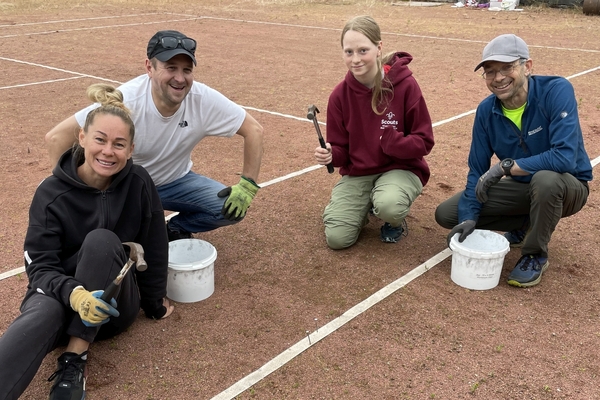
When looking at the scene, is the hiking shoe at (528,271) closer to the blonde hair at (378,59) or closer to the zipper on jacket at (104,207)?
the blonde hair at (378,59)

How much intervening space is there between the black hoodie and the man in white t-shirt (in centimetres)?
55

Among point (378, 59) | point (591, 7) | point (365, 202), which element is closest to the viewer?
point (378, 59)

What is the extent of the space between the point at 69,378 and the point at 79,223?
698 mm

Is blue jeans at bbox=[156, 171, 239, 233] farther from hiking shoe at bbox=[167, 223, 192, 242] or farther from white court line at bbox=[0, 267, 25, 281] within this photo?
white court line at bbox=[0, 267, 25, 281]

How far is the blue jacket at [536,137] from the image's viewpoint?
137 inches

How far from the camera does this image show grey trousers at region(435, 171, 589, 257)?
3.50 m

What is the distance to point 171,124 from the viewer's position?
368 cm

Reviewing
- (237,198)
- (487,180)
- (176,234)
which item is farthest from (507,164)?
(176,234)

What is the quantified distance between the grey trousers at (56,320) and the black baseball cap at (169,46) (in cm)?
112

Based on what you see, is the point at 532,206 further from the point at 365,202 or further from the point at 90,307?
the point at 90,307

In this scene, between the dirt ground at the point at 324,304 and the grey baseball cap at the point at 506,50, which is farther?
the grey baseball cap at the point at 506,50

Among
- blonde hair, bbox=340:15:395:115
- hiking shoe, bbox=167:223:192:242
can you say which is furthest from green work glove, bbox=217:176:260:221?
blonde hair, bbox=340:15:395:115

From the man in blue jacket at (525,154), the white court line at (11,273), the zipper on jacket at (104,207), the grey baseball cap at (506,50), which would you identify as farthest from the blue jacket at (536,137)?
the white court line at (11,273)

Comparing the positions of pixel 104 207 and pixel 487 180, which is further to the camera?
pixel 487 180
